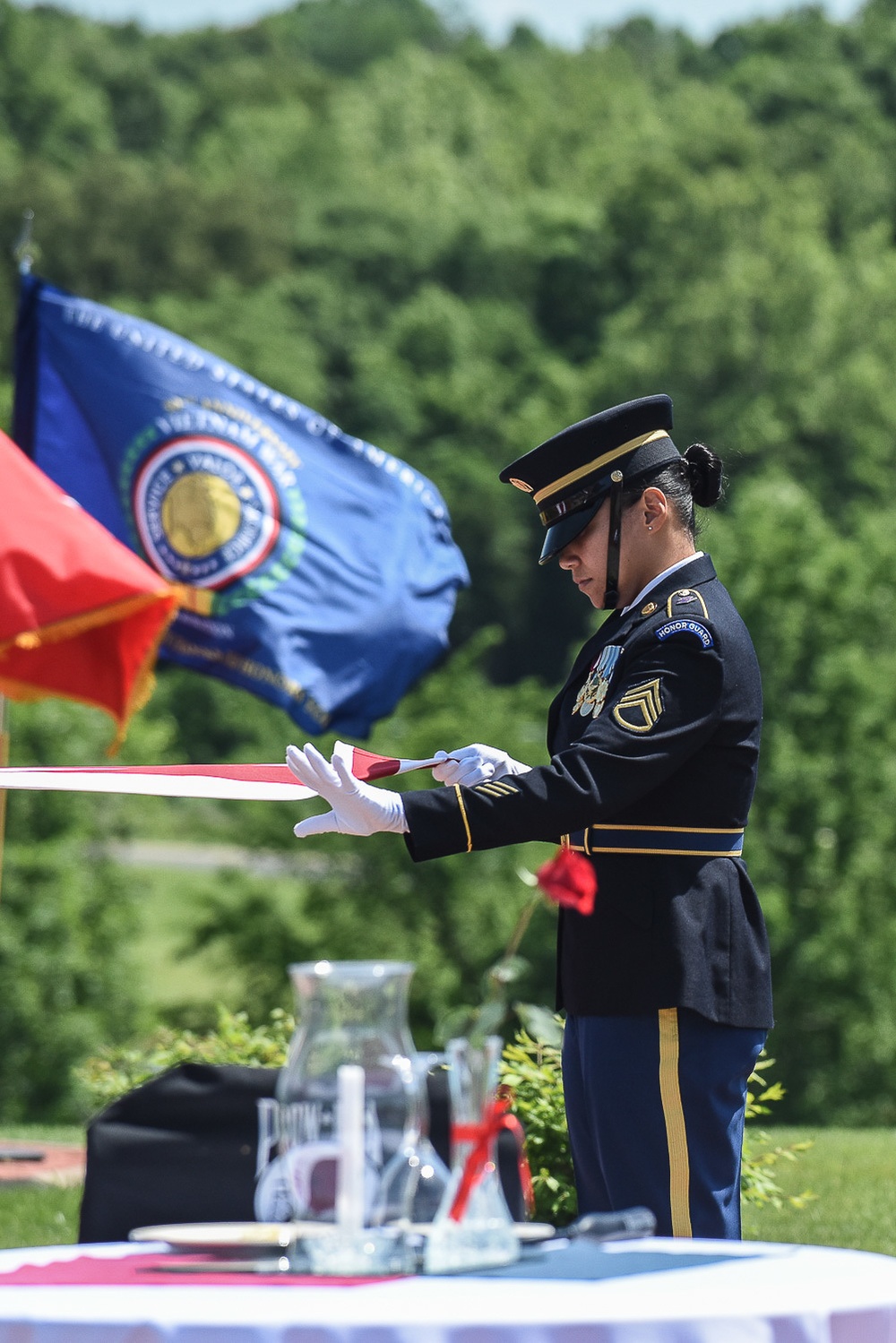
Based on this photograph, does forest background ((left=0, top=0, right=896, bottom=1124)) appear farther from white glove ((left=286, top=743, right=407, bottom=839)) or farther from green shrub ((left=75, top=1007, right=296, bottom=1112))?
green shrub ((left=75, top=1007, right=296, bottom=1112))

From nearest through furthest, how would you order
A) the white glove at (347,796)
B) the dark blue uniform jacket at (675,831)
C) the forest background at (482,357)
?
the white glove at (347,796)
the dark blue uniform jacket at (675,831)
the forest background at (482,357)

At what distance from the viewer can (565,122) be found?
88.8 meters

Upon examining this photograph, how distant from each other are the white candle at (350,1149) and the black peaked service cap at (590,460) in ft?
5.27

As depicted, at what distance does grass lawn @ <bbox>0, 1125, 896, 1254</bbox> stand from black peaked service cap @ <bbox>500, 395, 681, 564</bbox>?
266 centimetres

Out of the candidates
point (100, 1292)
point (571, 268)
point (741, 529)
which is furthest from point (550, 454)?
point (571, 268)

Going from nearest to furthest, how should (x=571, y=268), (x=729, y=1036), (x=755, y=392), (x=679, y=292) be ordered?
(x=729, y=1036) < (x=755, y=392) < (x=679, y=292) < (x=571, y=268)

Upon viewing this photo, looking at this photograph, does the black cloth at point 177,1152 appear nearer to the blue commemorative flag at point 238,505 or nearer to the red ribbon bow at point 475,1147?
the red ribbon bow at point 475,1147

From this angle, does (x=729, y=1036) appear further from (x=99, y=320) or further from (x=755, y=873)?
(x=755, y=873)

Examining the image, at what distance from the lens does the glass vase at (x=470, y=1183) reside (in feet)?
7.15

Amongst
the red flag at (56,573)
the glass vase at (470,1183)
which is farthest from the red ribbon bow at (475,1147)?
the red flag at (56,573)

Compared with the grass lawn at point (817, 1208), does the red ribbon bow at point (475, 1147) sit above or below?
above

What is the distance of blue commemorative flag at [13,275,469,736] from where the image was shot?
30.6 feet

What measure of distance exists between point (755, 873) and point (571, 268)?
51809 mm

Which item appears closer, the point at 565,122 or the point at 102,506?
the point at 102,506
